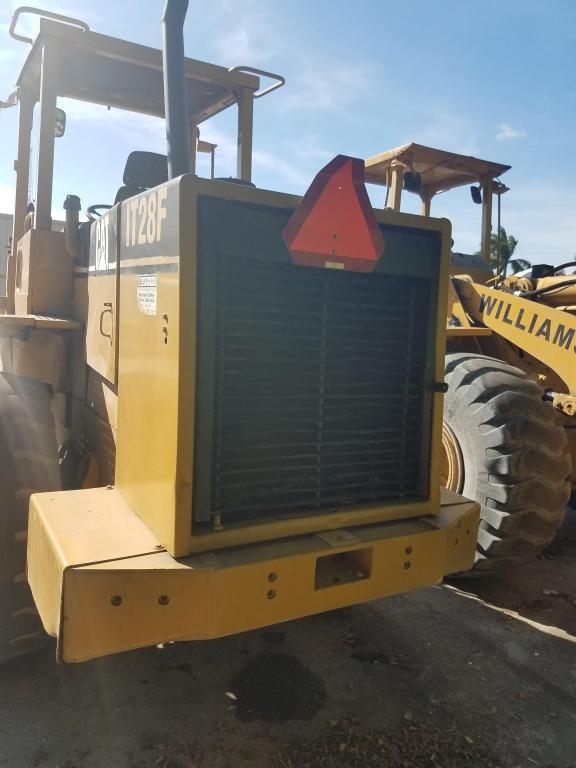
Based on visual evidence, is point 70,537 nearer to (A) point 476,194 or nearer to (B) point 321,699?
(B) point 321,699

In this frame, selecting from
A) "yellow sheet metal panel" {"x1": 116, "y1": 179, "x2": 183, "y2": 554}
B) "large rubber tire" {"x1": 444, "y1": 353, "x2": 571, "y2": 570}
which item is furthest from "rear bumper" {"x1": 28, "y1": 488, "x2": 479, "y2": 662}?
"large rubber tire" {"x1": 444, "y1": 353, "x2": 571, "y2": 570}

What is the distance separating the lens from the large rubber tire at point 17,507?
2.72 m

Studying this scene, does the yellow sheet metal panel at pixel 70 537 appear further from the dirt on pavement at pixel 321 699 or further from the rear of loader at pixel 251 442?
the dirt on pavement at pixel 321 699

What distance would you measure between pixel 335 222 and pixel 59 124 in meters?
1.94

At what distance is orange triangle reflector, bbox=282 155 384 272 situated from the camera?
2.27 meters

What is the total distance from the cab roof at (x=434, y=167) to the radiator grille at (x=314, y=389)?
11.3 feet

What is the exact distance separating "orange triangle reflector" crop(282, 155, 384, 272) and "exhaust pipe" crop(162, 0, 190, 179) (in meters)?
0.67

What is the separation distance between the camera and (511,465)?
3.72m

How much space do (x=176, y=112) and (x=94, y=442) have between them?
5.36 feet

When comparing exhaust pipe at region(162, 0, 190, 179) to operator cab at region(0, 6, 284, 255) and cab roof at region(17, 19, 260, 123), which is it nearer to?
operator cab at region(0, 6, 284, 255)

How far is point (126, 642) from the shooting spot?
2027 mm

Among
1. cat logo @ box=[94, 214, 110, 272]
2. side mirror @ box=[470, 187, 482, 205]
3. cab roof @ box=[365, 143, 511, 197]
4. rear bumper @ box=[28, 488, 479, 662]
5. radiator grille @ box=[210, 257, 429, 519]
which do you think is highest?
cab roof @ box=[365, 143, 511, 197]

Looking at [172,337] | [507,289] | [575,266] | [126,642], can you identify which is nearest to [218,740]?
[126,642]

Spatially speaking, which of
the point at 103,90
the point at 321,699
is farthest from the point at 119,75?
the point at 321,699
